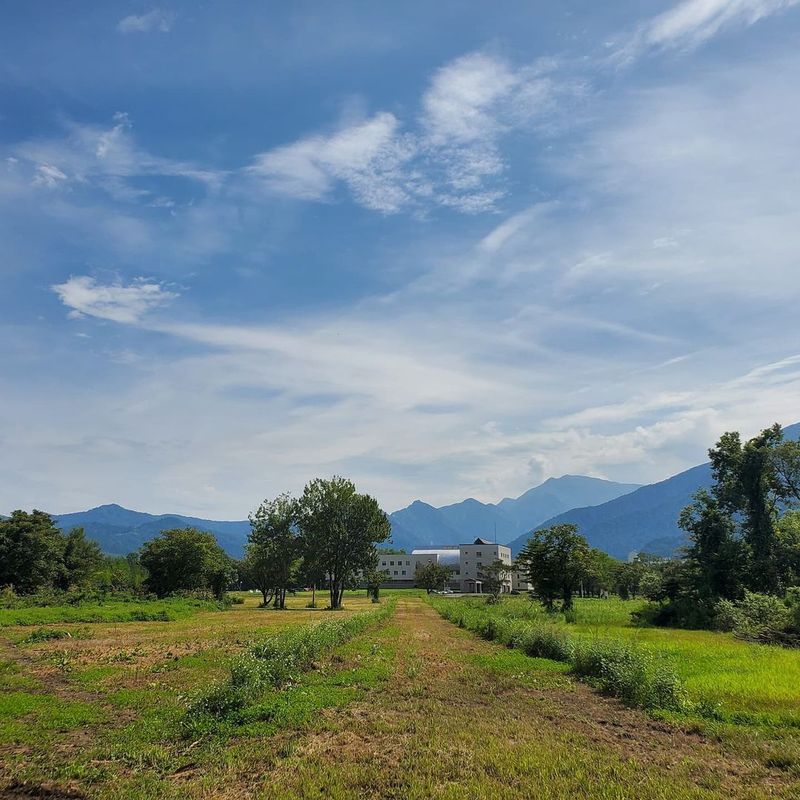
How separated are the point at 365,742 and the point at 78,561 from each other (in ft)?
301

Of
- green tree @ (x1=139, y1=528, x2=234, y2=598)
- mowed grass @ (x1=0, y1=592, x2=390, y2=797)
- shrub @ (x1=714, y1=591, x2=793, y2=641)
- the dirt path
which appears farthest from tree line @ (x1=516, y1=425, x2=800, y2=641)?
green tree @ (x1=139, y1=528, x2=234, y2=598)

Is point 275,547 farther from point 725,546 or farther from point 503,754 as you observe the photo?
point 503,754

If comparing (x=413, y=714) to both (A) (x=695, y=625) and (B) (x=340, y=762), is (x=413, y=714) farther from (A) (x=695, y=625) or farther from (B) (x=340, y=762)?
(A) (x=695, y=625)

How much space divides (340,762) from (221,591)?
83.4 m

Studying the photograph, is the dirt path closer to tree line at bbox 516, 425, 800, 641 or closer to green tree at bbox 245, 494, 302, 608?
tree line at bbox 516, 425, 800, 641

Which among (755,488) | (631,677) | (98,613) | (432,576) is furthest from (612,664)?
(432,576)

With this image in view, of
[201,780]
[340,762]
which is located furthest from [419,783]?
[201,780]

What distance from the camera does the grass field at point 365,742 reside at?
31.2 ft

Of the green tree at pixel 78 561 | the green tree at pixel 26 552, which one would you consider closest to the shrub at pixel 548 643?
the green tree at pixel 26 552

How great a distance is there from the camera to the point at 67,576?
8175 cm

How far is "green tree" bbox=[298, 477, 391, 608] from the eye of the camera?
7075 centimetres

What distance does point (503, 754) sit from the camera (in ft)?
36.4

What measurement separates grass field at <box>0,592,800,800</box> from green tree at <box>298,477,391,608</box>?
1942 inches

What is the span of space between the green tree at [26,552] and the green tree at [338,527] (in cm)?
3364
